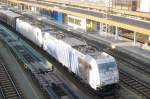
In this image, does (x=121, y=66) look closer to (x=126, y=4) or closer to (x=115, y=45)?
(x=115, y=45)

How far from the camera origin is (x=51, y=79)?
27.6 m

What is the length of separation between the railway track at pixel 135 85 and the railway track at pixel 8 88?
32.9ft

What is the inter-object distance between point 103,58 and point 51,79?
6587 mm

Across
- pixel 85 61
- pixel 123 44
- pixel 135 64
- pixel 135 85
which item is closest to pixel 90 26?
pixel 123 44

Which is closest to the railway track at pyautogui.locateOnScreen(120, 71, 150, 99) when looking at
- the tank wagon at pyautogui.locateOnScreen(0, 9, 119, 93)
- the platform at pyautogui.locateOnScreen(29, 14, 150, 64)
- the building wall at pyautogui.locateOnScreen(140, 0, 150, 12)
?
the tank wagon at pyautogui.locateOnScreen(0, 9, 119, 93)

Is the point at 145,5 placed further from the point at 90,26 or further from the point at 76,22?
the point at 76,22

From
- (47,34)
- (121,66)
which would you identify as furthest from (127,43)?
(47,34)

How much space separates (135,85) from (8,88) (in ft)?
39.3

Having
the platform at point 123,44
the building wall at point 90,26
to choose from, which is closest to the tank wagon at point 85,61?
the platform at point 123,44

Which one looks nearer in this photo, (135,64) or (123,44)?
(135,64)

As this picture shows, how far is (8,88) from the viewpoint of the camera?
2595 cm

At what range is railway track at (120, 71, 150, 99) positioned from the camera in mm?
24703

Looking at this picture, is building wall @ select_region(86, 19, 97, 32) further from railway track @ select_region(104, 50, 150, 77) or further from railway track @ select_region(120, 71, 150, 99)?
railway track @ select_region(120, 71, 150, 99)

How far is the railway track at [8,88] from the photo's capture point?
78.8 feet
